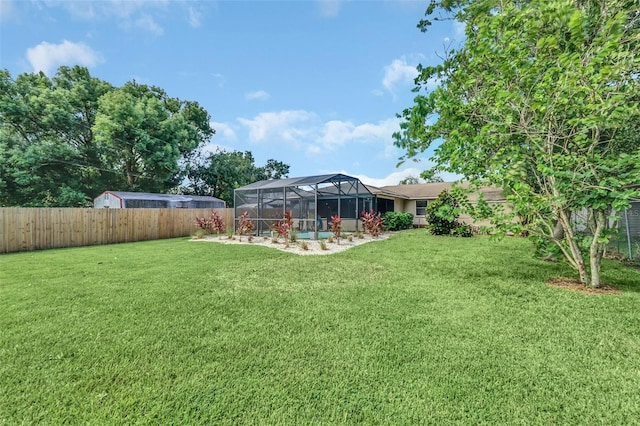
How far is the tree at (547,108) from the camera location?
3.48 meters

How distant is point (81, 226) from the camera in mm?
10312

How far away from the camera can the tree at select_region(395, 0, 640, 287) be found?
11.4 ft

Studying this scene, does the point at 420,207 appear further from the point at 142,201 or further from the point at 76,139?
the point at 76,139

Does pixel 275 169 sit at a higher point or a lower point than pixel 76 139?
higher

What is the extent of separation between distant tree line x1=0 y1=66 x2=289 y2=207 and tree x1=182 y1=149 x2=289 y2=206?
1.93 metres

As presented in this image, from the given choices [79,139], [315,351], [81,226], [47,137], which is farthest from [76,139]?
[315,351]

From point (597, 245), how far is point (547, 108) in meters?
2.47

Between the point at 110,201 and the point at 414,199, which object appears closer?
the point at 110,201

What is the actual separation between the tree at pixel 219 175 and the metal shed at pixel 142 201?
5867 millimetres

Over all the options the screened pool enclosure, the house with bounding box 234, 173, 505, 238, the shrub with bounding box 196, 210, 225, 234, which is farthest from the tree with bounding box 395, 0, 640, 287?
the shrub with bounding box 196, 210, 225, 234

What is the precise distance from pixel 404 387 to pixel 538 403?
90cm

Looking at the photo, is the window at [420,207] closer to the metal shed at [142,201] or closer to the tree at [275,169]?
the metal shed at [142,201]

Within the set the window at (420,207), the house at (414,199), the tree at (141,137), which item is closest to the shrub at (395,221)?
the house at (414,199)

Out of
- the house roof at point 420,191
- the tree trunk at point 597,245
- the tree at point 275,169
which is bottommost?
the tree trunk at point 597,245
